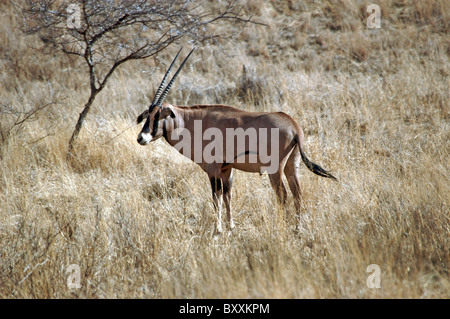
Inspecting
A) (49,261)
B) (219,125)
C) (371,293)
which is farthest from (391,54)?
(49,261)

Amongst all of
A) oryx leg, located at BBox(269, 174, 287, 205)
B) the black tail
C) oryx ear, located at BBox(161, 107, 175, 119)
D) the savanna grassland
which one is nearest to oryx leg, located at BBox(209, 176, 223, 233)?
the savanna grassland

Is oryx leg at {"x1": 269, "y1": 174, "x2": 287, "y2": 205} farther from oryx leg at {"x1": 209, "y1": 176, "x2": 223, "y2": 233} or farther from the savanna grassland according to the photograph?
oryx leg at {"x1": 209, "y1": 176, "x2": 223, "y2": 233}

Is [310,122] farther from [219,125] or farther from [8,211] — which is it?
[8,211]

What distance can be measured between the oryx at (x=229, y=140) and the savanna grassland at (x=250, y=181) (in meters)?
0.48

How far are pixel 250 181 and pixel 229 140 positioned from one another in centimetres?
156

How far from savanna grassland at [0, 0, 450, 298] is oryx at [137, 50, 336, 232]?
48 cm

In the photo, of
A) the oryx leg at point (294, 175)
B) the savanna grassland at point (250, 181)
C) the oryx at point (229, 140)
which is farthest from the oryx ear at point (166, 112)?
the oryx leg at point (294, 175)

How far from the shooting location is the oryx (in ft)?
18.7

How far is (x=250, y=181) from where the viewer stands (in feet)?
23.9

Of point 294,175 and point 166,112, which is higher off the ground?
point 166,112

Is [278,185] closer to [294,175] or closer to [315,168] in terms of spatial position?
[294,175]

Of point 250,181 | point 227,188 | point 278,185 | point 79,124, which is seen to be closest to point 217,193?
point 227,188

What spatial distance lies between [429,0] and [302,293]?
14.6 m

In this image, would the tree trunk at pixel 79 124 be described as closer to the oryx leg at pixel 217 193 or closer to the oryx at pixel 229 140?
the oryx at pixel 229 140
